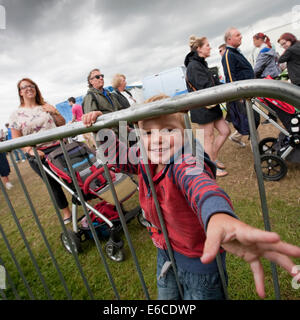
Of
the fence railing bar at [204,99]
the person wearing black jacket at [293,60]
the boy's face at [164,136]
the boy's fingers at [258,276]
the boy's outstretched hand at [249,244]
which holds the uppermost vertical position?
the person wearing black jacket at [293,60]

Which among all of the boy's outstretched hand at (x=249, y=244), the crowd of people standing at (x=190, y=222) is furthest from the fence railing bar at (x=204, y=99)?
the boy's outstretched hand at (x=249, y=244)

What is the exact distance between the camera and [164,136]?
0.98 meters

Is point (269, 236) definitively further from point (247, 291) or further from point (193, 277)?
point (247, 291)

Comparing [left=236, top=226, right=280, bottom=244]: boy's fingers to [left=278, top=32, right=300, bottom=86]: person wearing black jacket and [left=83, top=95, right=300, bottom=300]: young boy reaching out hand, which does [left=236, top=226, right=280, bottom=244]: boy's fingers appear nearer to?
[left=83, top=95, right=300, bottom=300]: young boy reaching out hand

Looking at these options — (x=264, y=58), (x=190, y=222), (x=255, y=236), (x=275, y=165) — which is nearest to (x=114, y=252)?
(x=190, y=222)

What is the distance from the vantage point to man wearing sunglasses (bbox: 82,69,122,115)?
3285 millimetres

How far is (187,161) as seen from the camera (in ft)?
2.79

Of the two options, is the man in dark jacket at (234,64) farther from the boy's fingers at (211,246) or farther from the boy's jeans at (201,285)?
the boy's fingers at (211,246)

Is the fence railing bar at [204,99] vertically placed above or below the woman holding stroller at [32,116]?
below

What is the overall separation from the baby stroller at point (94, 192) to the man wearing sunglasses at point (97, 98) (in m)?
0.73

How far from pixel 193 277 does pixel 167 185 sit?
57cm

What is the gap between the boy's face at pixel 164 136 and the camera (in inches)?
38.4

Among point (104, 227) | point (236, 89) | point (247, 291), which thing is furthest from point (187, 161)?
point (104, 227)

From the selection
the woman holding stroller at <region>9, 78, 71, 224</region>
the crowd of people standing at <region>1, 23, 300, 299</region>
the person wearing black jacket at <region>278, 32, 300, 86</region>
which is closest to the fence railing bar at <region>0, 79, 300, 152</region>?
the crowd of people standing at <region>1, 23, 300, 299</region>
